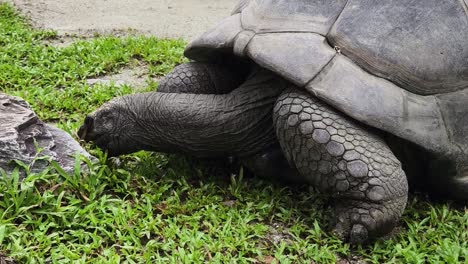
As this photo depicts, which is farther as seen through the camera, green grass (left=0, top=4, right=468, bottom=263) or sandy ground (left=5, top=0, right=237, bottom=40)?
sandy ground (left=5, top=0, right=237, bottom=40)

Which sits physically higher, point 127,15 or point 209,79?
point 209,79

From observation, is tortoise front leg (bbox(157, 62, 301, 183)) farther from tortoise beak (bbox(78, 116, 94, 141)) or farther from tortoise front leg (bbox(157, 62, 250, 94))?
tortoise beak (bbox(78, 116, 94, 141))

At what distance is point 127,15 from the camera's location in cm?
707

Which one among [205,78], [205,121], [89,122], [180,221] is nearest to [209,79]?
[205,78]

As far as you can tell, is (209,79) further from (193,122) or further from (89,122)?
(89,122)

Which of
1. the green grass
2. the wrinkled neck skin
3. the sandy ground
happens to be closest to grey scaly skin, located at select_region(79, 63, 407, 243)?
the wrinkled neck skin

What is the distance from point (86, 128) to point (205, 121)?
0.71m

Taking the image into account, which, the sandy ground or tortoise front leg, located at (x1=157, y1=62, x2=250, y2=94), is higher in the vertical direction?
tortoise front leg, located at (x1=157, y1=62, x2=250, y2=94)

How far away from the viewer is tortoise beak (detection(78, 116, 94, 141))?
335 centimetres

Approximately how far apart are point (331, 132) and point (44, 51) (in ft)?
10.8

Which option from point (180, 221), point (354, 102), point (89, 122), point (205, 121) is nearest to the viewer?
point (354, 102)

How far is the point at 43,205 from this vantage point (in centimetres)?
288

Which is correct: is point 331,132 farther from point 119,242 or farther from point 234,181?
point 119,242

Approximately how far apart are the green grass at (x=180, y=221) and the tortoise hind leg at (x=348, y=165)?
0.16 meters
